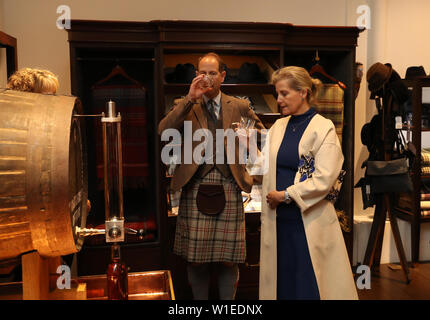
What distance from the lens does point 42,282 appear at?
3.79 ft

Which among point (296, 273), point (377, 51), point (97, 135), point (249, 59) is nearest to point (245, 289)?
point (296, 273)

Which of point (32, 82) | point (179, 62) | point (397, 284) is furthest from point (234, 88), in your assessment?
point (397, 284)

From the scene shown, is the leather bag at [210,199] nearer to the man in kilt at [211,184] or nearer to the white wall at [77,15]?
the man in kilt at [211,184]

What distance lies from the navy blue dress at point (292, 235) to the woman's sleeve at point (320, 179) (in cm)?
10

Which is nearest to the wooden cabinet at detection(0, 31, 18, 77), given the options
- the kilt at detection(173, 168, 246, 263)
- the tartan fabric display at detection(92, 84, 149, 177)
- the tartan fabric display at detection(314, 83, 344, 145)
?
the tartan fabric display at detection(92, 84, 149, 177)

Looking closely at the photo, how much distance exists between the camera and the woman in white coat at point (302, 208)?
2.13 metres

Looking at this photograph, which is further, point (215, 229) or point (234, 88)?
point (234, 88)

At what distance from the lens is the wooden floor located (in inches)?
122

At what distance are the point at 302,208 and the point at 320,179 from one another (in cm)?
17

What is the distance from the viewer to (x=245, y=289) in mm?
3164

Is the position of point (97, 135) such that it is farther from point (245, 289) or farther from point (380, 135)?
point (380, 135)

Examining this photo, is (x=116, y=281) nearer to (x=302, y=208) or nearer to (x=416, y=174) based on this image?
(x=302, y=208)

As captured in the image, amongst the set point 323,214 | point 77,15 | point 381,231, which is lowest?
point 381,231

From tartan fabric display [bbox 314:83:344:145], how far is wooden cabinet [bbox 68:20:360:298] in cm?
8
